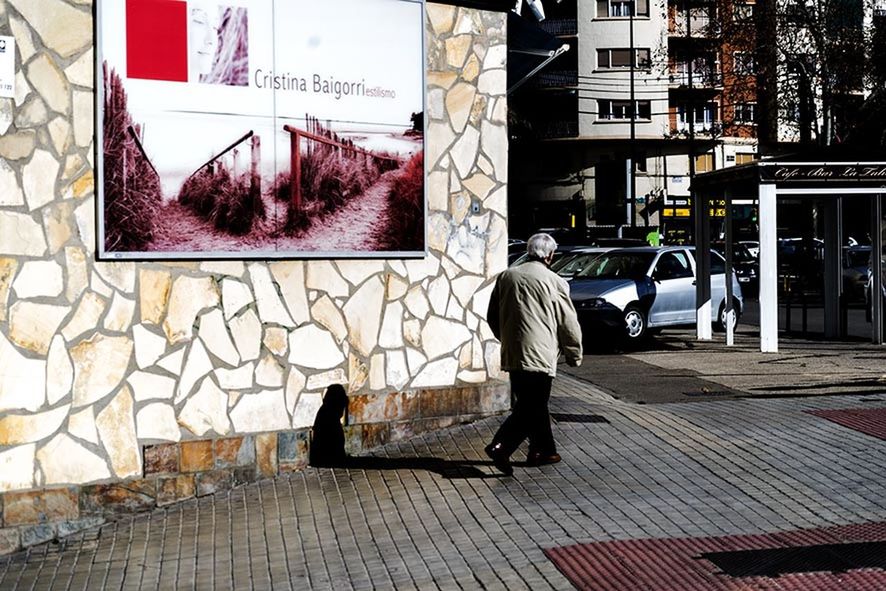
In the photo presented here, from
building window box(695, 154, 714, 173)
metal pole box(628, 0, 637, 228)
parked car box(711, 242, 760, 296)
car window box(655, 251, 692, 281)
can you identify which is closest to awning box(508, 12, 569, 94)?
car window box(655, 251, 692, 281)

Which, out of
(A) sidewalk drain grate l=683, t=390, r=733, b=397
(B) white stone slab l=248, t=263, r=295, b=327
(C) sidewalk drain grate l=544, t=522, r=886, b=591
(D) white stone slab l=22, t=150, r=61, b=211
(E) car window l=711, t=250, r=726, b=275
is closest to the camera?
(C) sidewalk drain grate l=544, t=522, r=886, b=591

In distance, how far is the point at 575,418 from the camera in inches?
452

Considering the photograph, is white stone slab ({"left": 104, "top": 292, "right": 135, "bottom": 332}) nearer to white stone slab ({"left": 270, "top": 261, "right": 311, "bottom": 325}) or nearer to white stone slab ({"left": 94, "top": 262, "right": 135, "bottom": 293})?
white stone slab ({"left": 94, "top": 262, "right": 135, "bottom": 293})

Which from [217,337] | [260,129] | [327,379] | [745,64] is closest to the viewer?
[217,337]

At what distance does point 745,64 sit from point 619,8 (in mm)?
34630

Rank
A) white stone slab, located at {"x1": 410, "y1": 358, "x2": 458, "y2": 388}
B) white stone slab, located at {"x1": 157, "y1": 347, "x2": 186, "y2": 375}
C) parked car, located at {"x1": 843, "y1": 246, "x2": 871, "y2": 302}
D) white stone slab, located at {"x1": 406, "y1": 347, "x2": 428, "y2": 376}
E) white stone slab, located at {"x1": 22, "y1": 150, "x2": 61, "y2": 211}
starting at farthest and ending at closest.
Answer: parked car, located at {"x1": 843, "y1": 246, "x2": 871, "y2": 302}, white stone slab, located at {"x1": 410, "y1": 358, "x2": 458, "y2": 388}, white stone slab, located at {"x1": 406, "y1": 347, "x2": 428, "y2": 376}, white stone slab, located at {"x1": 157, "y1": 347, "x2": 186, "y2": 375}, white stone slab, located at {"x1": 22, "y1": 150, "x2": 61, "y2": 211}

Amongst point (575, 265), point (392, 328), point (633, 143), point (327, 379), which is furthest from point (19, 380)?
point (633, 143)

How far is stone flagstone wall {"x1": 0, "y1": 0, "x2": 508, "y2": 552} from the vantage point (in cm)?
841

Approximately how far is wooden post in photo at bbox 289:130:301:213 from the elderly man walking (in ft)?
5.39

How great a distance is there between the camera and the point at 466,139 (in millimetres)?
10859

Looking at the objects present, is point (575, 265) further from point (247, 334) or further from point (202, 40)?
point (202, 40)

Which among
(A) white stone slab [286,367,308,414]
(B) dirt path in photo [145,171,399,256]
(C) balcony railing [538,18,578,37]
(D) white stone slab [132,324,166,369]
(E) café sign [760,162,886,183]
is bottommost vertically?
(A) white stone slab [286,367,308,414]

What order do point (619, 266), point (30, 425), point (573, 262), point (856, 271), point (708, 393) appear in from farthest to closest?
point (856, 271) → point (573, 262) → point (619, 266) → point (708, 393) → point (30, 425)

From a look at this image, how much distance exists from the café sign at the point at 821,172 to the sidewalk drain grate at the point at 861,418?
22.5 ft
